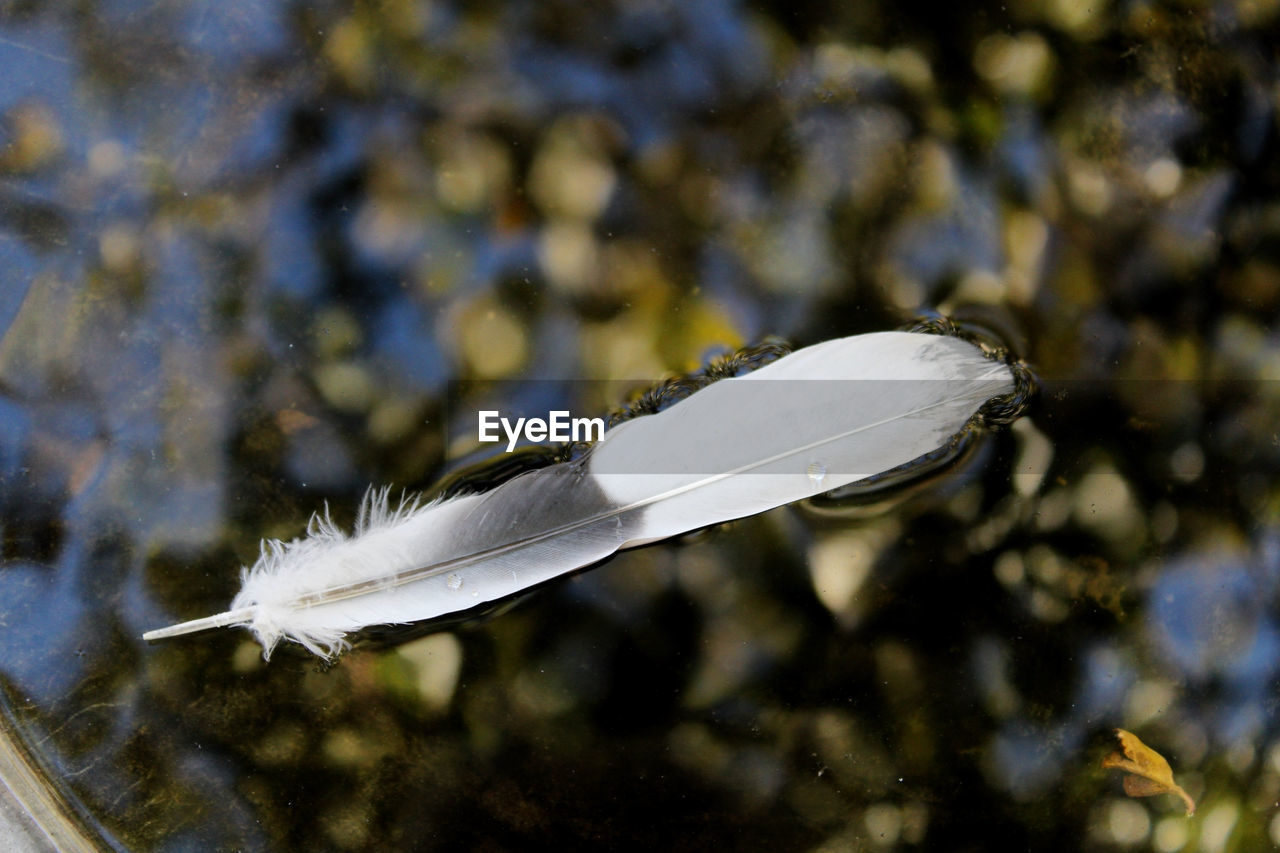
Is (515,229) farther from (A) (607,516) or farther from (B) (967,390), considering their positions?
(B) (967,390)

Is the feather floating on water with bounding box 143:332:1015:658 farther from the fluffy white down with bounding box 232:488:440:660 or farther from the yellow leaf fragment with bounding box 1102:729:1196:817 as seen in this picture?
the yellow leaf fragment with bounding box 1102:729:1196:817

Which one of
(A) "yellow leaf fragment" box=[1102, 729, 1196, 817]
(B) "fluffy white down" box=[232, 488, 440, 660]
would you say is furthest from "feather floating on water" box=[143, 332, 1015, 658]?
(A) "yellow leaf fragment" box=[1102, 729, 1196, 817]

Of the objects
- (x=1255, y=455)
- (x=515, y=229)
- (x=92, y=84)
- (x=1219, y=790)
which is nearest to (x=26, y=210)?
(x=92, y=84)

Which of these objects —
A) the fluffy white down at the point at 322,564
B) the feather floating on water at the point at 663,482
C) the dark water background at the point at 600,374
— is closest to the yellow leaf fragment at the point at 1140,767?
the dark water background at the point at 600,374

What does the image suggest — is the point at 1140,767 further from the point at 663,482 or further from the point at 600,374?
the point at 600,374

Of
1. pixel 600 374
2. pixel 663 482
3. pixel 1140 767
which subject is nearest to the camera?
pixel 663 482

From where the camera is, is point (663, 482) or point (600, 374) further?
point (600, 374)

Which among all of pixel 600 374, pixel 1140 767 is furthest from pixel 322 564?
pixel 1140 767
